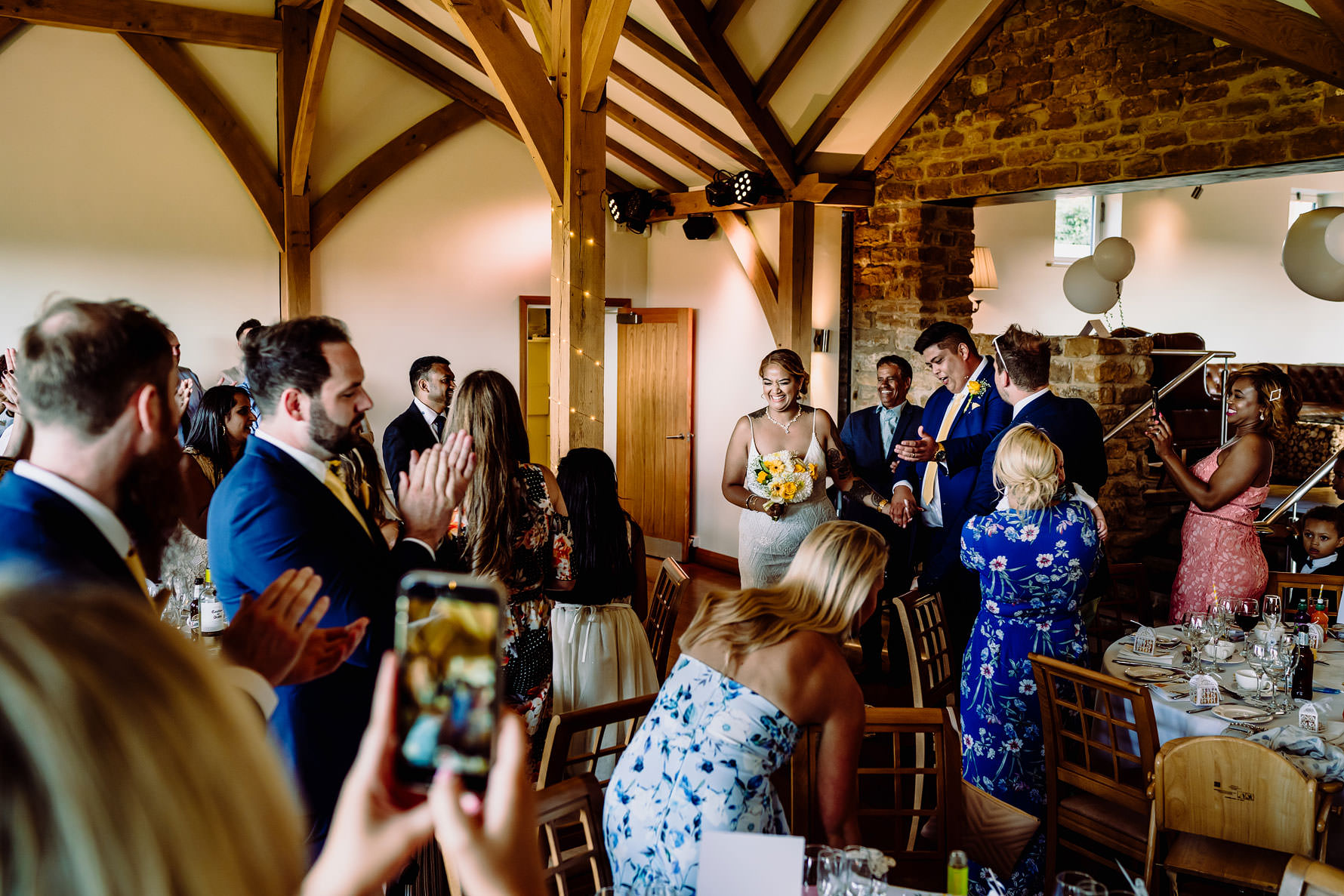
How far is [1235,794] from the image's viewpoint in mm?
2412

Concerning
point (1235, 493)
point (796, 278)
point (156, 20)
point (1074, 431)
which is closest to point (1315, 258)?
point (1235, 493)

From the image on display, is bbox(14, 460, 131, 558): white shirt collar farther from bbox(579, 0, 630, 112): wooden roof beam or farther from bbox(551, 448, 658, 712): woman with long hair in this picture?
bbox(579, 0, 630, 112): wooden roof beam

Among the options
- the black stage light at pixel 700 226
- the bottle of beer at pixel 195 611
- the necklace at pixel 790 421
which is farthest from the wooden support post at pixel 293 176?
the necklace at pixel 790 421

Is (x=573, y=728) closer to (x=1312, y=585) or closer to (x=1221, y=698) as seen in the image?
(x=1221, y=698)

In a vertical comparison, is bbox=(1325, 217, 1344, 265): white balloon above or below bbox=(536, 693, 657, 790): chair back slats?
above

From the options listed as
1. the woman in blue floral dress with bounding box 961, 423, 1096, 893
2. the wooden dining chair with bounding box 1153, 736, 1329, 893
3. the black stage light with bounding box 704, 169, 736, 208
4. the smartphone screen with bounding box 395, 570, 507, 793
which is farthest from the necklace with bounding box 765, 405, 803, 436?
the smartphone screen with bounding box 395, 570, 507, 793

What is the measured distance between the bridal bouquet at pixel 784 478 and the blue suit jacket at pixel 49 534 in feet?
10.8

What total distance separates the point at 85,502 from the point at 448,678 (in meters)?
0.97

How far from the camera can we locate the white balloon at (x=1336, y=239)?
5.49m

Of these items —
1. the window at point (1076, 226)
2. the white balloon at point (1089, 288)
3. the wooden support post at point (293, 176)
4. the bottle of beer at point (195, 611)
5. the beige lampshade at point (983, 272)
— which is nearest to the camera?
the bottle of beer at point (195, 611)

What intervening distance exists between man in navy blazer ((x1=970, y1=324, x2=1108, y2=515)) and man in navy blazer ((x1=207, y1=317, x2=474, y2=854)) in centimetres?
263

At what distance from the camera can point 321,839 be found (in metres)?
1.98

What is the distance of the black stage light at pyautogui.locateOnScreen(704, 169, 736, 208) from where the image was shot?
744 cm

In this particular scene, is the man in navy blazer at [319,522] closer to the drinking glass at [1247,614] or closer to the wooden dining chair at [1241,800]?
the wooden dining chair at [1241,800]
